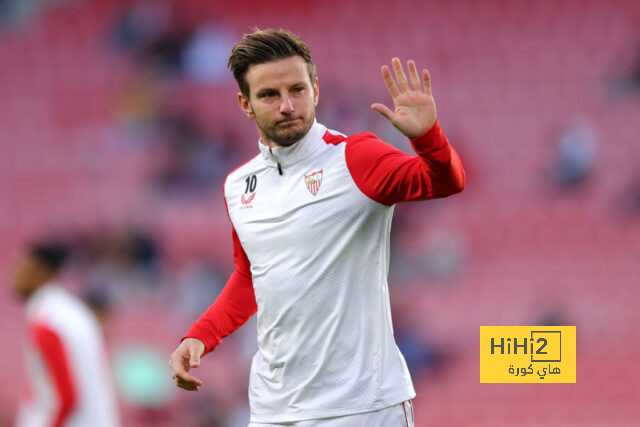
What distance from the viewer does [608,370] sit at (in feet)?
26.6

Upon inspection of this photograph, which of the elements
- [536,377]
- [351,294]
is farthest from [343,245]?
[536,377]

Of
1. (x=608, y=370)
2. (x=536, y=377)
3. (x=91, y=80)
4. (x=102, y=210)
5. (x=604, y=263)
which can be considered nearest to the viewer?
(x=536, y=377)

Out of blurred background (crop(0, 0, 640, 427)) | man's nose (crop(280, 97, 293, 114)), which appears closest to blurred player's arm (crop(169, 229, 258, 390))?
man's nose (crop(280, 97, 293, 114))

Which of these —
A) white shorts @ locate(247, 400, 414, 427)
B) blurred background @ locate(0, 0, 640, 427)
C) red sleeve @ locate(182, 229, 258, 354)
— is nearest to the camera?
white shorts @ locate(247, 400, 414, 427)

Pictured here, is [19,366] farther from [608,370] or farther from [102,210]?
[608,370]

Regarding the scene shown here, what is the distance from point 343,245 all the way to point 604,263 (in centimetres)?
651

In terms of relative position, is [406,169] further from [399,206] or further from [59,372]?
[399,206]

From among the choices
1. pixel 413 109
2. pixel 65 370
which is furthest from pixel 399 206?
pixel 413 109

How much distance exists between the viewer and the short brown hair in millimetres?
2791

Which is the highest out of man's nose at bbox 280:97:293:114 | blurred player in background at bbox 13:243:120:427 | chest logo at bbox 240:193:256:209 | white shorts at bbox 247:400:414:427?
man's nose at bbox 280:97:293:114

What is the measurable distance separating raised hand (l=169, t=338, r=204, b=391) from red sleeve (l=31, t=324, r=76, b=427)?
201 cm

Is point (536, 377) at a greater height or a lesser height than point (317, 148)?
lesser

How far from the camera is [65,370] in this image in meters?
4.68

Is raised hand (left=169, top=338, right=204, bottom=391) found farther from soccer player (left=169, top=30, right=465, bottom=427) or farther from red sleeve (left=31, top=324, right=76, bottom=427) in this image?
red sleeve (left=31, top=324, right=76, bottom=427)
